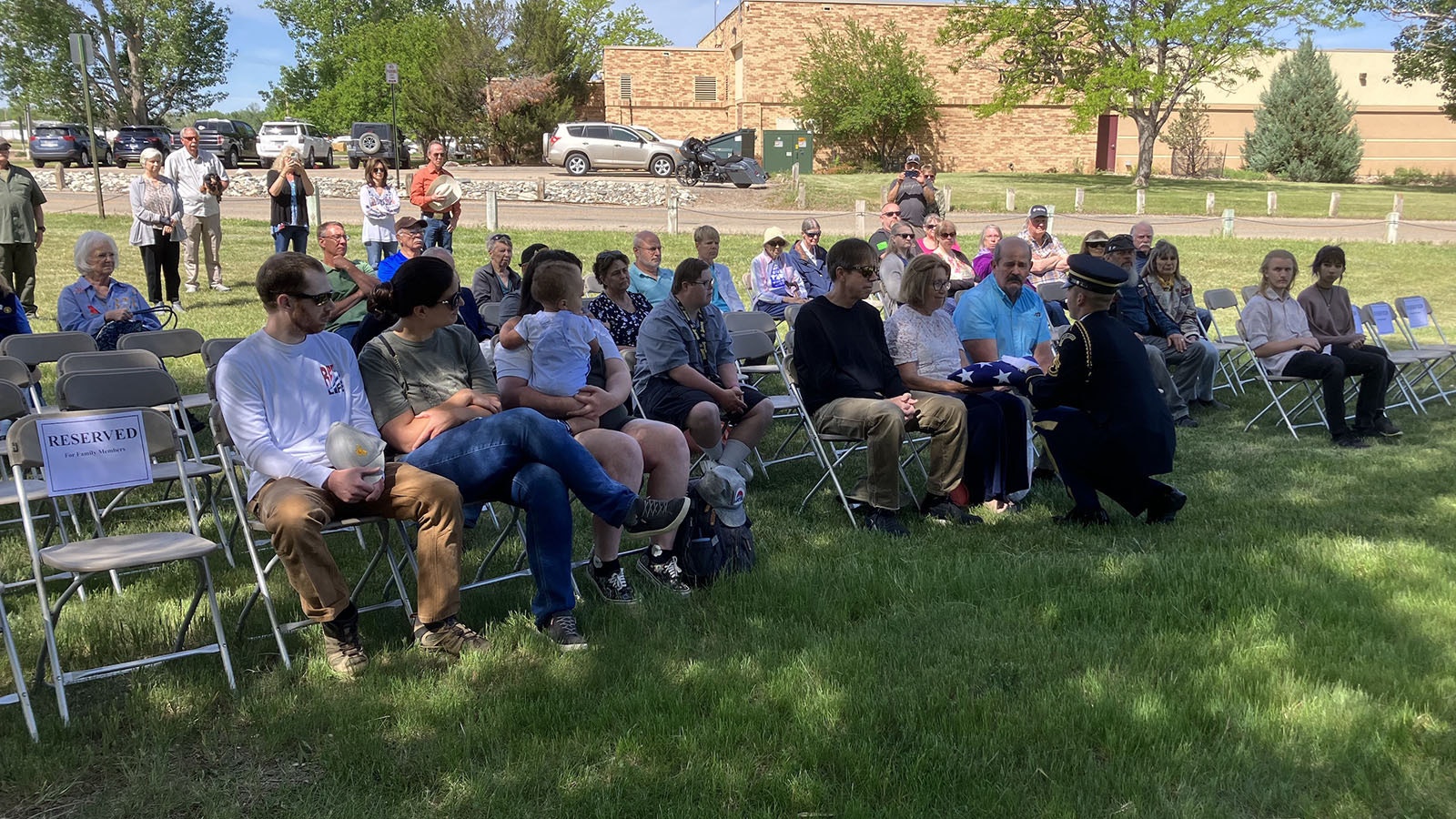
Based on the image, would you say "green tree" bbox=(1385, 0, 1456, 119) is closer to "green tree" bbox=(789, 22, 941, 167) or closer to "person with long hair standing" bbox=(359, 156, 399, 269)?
"green tree" bbox=(789, 22, 941, 167)

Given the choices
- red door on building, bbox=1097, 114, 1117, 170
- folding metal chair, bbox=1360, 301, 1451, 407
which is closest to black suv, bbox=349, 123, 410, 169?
red door on building, bbox=1097, 114, 1117, 170

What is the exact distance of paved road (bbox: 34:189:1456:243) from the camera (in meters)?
21.7

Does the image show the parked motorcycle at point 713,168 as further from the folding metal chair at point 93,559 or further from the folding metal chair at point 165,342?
the folding metal chair at point 93,559

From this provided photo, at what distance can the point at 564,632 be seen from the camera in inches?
167

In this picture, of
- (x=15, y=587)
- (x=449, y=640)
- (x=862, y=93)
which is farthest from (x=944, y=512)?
(x=862, y=93)

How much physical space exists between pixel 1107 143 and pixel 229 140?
32.1 metres

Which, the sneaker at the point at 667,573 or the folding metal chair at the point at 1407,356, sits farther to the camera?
the folding metal chair at the point at 1407,356

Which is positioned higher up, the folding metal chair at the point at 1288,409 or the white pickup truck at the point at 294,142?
the white pickup truck at the point at 294,142

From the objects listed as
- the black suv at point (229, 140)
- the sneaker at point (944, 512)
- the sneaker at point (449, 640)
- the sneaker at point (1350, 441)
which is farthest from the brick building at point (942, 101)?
the sneaker at point (449, 640)

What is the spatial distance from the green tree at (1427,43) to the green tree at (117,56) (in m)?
51.1

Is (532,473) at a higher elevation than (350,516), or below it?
higher

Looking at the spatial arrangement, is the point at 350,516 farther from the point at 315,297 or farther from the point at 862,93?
the point at 862,93

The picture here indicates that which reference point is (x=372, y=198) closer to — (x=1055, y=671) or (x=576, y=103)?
(x=1055, y=671)

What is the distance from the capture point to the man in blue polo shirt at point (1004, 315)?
6750 millimetres
